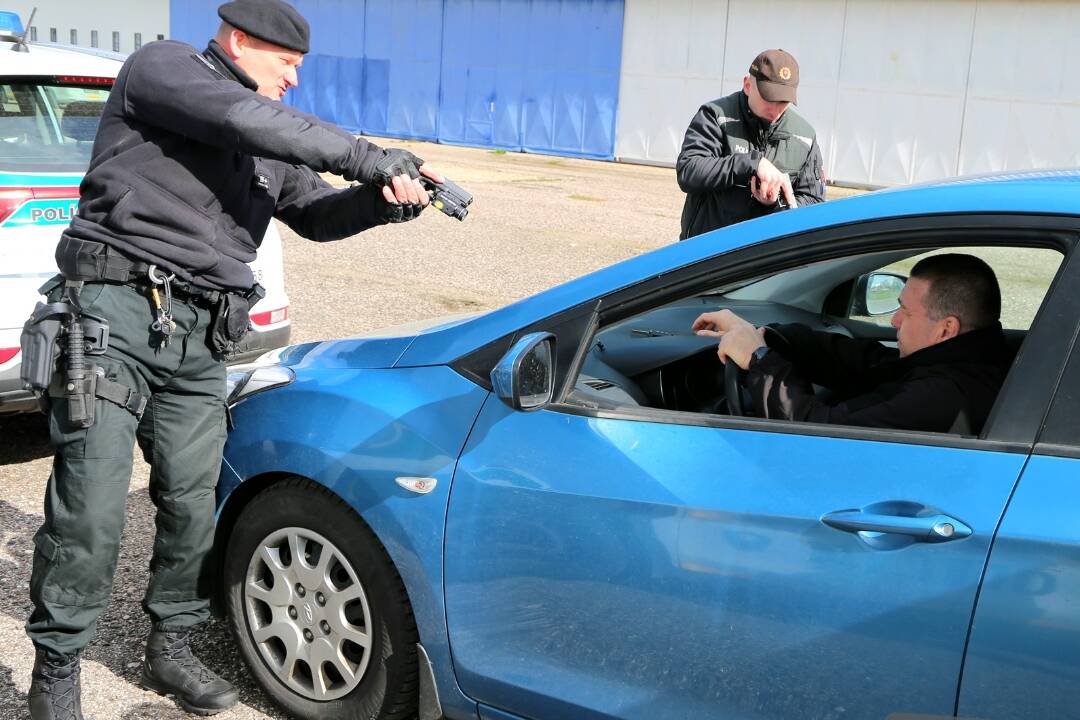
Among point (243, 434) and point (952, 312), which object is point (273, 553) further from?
point (952, 312)

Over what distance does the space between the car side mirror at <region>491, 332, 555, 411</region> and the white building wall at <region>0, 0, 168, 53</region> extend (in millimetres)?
28037

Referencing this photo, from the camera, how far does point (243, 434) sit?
10.2 feet

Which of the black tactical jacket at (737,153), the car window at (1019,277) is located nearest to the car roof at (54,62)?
the black tactical jacket at (737,153)

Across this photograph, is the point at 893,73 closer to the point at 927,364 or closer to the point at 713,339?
the point at 713,339

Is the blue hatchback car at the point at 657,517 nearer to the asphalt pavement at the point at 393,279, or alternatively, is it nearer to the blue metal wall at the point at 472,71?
the asphalt pavement at the point at 393,279

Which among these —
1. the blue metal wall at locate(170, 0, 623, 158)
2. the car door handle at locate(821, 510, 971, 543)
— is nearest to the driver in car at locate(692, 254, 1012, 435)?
the car door handle at locate(821, 510, 971, 543)

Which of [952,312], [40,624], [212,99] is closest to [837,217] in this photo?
[952,312]

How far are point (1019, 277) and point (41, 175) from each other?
11.2 feet

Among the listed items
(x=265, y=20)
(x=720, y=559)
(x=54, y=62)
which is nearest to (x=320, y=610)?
(x=720, y=559)

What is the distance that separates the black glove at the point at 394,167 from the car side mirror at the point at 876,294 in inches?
61.8

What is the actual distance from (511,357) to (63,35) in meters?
30.1

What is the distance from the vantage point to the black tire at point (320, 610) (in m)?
2.84

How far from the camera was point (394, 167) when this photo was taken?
2922 millimetres

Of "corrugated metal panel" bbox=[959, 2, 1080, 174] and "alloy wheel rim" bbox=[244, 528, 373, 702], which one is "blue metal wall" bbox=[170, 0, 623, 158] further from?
"alloy wheel rim" bbox=[244, 528, 373, 702]
